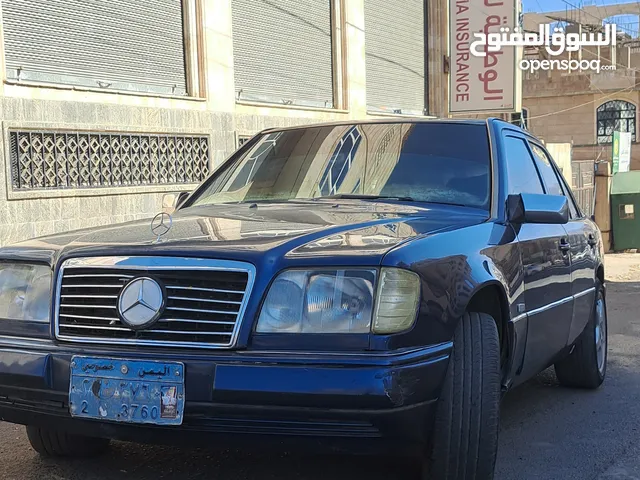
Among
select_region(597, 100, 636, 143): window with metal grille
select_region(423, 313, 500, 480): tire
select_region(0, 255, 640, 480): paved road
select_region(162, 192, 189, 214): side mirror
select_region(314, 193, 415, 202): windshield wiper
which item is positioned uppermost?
select_region(597, 100, 636, 143): window with metal grille

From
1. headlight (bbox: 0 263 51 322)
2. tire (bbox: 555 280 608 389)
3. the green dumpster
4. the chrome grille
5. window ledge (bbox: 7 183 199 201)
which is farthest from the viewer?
the green dumpster

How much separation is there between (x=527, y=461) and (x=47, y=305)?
87.0 inches

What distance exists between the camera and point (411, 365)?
2600 millimetres

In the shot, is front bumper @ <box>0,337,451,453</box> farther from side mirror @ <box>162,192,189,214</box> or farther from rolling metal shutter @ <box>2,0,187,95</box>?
rolling metal shutter @ <box>2,0,187,95</box>

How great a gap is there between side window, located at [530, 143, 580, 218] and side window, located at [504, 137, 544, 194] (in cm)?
18

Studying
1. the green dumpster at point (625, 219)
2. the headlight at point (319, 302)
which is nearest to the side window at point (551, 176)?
the headlight at point (319, 302)

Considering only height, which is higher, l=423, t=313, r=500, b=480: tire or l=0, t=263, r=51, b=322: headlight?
l=0, t=263, r=51, b=322: headlight

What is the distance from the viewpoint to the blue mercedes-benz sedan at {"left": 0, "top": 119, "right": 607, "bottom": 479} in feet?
8.45

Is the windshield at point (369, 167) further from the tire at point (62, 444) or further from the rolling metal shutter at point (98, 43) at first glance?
the rolling metal shutter at point (98, 43)

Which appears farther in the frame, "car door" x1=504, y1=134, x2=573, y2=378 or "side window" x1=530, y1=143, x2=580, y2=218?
"side window" x1=530, y1=143, x2=580, y2=218

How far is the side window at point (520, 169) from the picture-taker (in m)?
4.09

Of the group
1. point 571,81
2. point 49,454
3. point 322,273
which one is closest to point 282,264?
point 322,273

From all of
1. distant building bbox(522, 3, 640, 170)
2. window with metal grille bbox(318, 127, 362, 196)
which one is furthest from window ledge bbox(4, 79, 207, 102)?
distant building bbox(522, 3, 640, 170)

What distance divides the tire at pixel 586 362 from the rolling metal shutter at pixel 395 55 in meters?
11.7
